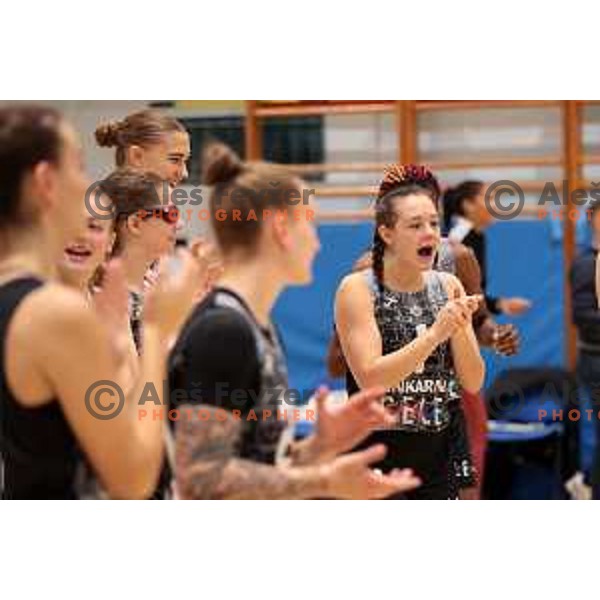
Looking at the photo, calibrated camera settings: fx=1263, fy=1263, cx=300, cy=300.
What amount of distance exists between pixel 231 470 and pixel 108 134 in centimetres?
54

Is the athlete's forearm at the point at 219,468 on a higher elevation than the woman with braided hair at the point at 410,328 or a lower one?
lower

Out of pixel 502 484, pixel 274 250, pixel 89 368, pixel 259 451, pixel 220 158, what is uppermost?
pixel 220 158

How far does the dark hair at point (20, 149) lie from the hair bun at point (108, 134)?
1.04 feet

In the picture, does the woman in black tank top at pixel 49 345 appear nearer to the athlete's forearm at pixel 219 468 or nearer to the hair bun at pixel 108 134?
the athlete's forearm at pixel 219 468

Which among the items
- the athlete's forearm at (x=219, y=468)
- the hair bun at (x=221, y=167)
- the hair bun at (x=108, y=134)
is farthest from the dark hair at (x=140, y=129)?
the athlete's forearm at (x=219, y=468)

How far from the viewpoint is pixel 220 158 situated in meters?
1.54

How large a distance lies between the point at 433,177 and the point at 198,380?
2.01 ft

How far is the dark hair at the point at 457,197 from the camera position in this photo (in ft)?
6.68

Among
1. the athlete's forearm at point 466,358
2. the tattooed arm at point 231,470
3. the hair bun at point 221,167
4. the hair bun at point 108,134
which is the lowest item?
the tattooed arm at point 231,470

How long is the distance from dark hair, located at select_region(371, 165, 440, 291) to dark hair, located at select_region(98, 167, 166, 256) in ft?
1.10

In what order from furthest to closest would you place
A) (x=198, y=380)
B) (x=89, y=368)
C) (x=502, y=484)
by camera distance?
(x=502, y=484) < (x=198, y=380) < (x=89, y=368)

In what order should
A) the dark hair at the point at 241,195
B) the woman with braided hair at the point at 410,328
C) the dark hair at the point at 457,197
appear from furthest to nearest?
1. the dark hair at the point at 457,197
2. the woman with braided hair at the point at 410,328
3. the dark hair at the point at 241,195
